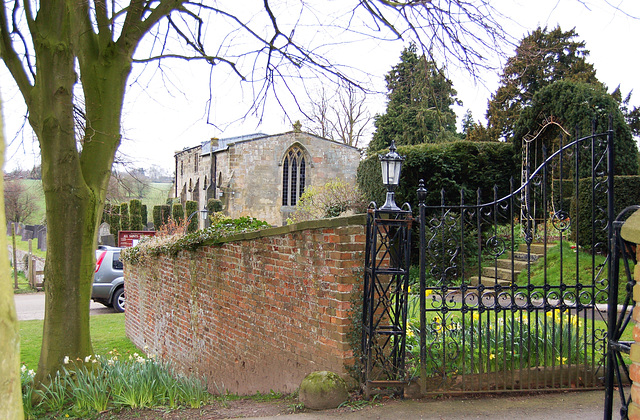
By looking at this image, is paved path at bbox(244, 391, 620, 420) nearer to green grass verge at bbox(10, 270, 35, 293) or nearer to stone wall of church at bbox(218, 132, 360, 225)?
green grass verge at bbox(10, 270, 35, 293)

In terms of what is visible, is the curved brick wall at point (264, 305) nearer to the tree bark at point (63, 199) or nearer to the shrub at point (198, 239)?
the shrub at point (198, 239)

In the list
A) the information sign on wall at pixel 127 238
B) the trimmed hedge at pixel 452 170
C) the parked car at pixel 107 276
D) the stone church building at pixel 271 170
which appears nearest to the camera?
the parked car at pixel 107 276

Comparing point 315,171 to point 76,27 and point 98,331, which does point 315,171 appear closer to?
point 98,331

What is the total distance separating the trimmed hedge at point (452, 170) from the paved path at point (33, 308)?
9.10 metres

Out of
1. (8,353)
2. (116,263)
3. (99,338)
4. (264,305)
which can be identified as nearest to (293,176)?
(116,263)

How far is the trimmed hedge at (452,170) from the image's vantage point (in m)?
15.8

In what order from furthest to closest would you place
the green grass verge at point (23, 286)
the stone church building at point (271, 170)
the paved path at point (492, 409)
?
the stone church building at point (271, 170) < the green grass verge at point (23, 286) < the paved path at point (492, 409)

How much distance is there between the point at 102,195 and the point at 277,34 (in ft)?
10.6

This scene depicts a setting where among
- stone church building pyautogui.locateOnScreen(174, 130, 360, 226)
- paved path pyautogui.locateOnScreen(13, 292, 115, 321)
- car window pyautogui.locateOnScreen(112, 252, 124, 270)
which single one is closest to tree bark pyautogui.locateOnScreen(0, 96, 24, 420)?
paved path pyautogui.locateOnScreen(13, 292, 115, 321)

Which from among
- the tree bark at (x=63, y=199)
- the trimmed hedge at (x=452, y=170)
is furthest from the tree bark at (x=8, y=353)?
the trimmed hedge at (x=452, y=170)

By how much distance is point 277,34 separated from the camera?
24.3 feet

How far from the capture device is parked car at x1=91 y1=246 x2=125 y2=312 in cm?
1452

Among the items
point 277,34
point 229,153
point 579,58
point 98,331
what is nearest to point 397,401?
point 277,34

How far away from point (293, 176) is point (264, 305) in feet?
101
